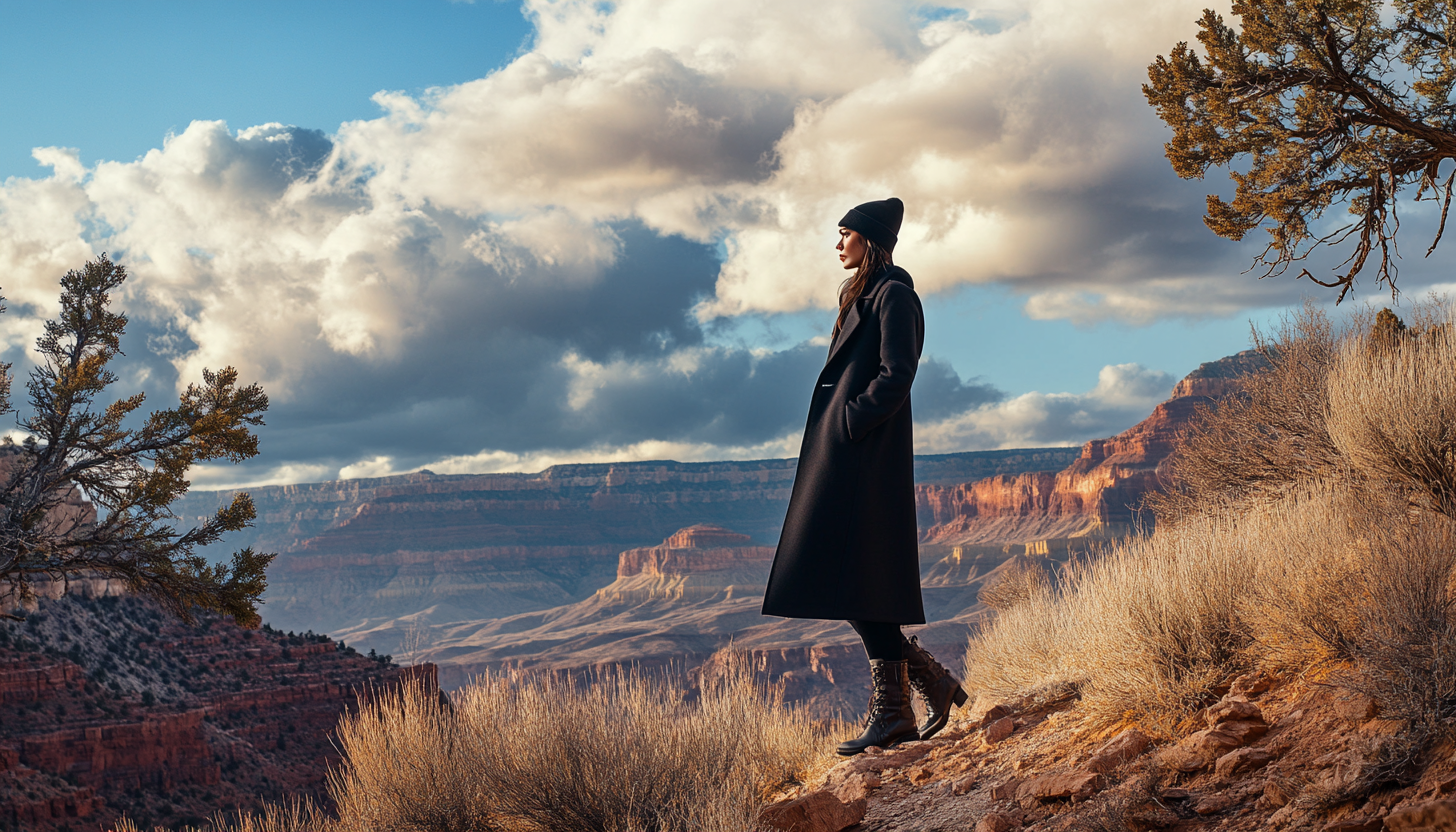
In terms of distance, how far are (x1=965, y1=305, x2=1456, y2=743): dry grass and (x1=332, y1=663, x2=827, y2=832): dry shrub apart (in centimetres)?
154

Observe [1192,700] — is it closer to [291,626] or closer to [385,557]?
[291,626]

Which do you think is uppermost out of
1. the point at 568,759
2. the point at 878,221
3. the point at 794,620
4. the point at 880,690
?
the point at 878,221

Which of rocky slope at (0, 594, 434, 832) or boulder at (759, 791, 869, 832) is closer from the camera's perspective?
boulder at (759, 791, 869, 832)

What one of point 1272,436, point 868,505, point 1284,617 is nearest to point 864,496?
point 868,505

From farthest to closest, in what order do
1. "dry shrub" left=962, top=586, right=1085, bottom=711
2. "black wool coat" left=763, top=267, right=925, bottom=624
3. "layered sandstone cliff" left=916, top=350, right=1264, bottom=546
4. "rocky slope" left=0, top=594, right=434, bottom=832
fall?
"layered sandstone cliff" left=916, top=350, right=1264, bottom=546 → "rocky slope" left=0, top=594, right=434, bottom=832 → "dry shrub" left=962, top=586, right=1085, bottom=711 → "black wool coat" left=763, top=267, right=925, bottom=624

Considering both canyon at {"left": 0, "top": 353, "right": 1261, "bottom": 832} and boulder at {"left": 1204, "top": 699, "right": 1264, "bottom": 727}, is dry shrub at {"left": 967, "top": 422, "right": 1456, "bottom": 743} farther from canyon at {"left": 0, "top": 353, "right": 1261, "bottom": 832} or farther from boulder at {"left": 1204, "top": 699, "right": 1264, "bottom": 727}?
canyon at {"left": 0, "top": 353, "right": 1261, "bottom": 832}

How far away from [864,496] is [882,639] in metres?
0.59

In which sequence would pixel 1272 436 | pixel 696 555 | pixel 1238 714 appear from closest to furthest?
pixel 1238 714 → pixel 1272 436 → pixel 696 555

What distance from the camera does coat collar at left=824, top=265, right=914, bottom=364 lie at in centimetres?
409

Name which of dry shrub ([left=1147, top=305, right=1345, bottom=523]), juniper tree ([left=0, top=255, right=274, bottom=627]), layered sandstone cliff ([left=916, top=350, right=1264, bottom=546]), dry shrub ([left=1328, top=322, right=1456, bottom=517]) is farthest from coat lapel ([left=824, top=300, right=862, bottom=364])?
layered sandstone cliff ([left=916, top=350, right=1264, bottom=546])

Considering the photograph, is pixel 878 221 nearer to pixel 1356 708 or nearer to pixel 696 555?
pixel 1356 708

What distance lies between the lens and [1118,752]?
11.5ft

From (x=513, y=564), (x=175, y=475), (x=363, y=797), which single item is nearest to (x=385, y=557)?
(x=513, y=564)

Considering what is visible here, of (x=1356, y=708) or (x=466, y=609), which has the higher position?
(x=1356, y=708)
